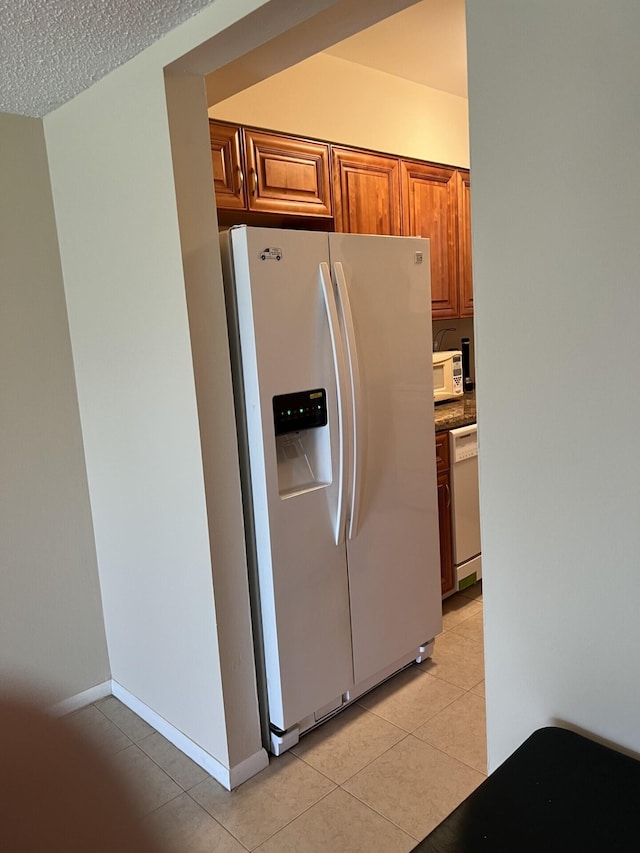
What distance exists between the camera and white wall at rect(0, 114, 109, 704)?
2.43m

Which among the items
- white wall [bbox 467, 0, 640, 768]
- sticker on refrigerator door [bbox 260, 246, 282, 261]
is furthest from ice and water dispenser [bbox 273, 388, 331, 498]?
white wall [bbox 467, 0, 640, 768]

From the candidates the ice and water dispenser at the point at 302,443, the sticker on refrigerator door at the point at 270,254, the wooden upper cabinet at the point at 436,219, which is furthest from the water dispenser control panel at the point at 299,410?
the wooden upper cabinet at the point at 436,219

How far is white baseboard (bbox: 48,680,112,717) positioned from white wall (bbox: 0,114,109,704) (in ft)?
0.09

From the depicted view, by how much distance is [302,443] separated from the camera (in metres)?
2.35

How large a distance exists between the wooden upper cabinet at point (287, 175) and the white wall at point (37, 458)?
813 mm

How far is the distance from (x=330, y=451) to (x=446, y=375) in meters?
1.66

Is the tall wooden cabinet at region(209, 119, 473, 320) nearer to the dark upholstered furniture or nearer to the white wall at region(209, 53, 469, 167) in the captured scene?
the white wall at region(209, 53, 469, 167)

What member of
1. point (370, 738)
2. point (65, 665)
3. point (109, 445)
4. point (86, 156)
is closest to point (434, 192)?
point (86, 156)

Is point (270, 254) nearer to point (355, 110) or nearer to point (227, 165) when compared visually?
point (227, 165)

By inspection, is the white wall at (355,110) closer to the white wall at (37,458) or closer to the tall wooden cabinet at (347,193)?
the tall wooden cabinet at (347,193)

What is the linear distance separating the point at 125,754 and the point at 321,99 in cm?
285

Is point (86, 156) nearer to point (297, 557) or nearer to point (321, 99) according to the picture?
Result: point (321, 99)

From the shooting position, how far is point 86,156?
7.37ft

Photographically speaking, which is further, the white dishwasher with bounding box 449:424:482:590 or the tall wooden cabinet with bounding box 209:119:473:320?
the white dishwasher with bounding box 449:424:482:590
